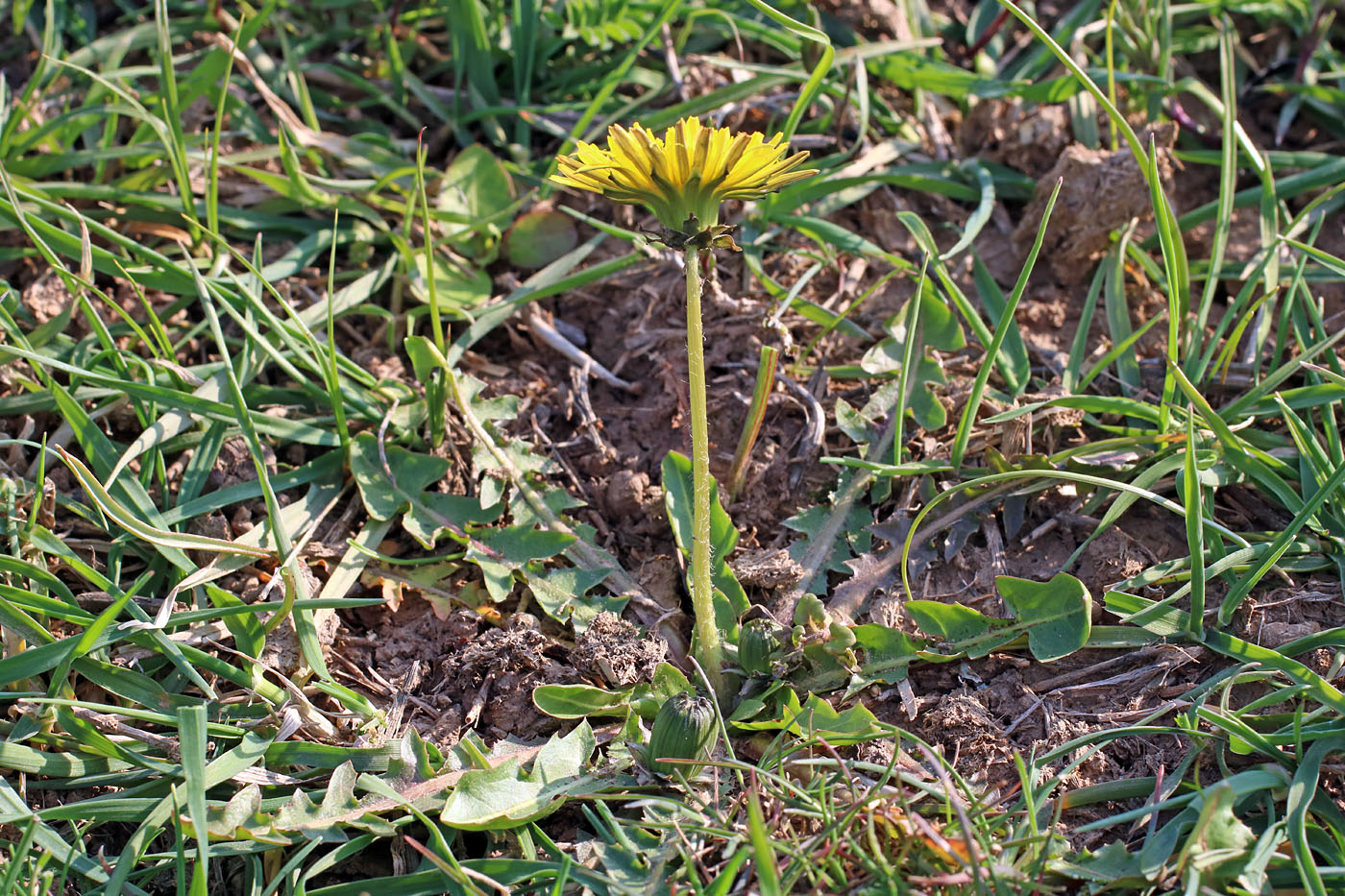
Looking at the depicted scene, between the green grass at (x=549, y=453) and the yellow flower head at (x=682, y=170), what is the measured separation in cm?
67

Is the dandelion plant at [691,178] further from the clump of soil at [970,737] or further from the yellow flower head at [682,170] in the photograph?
the clump of soil at [970,737]

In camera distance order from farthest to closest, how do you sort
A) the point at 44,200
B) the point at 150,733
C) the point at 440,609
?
the point at 44,200
the point at 440,609
the point at 150,733

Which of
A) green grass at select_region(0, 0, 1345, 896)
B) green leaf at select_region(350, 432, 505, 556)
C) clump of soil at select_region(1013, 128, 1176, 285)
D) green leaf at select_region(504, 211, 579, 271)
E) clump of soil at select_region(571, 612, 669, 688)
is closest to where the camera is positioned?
green grass at select_region(0, 0, 1345, 896)

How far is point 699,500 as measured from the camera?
203 centimetres

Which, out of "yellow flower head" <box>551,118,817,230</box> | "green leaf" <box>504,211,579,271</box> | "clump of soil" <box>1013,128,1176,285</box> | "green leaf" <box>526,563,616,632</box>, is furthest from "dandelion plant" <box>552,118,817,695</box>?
"clump of soil" <box>1013,128,1176,285</box>

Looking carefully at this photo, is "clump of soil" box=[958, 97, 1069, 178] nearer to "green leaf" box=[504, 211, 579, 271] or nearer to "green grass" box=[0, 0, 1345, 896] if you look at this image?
"green grass" box=[0, 0, 1345, 896]

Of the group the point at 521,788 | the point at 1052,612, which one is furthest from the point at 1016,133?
the point at 521,788

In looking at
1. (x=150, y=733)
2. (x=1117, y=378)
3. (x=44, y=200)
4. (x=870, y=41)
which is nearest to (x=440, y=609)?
(x=150, y=733)

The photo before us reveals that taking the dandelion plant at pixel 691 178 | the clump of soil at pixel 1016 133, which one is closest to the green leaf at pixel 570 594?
the dandelion plant at pixel 691 178

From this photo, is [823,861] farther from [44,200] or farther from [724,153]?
[44,200]

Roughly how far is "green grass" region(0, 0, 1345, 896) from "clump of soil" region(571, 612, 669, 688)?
0.07m

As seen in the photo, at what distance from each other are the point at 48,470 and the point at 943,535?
7.45ft

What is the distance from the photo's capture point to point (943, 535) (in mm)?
2482

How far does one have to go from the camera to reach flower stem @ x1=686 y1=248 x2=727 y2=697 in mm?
1921
